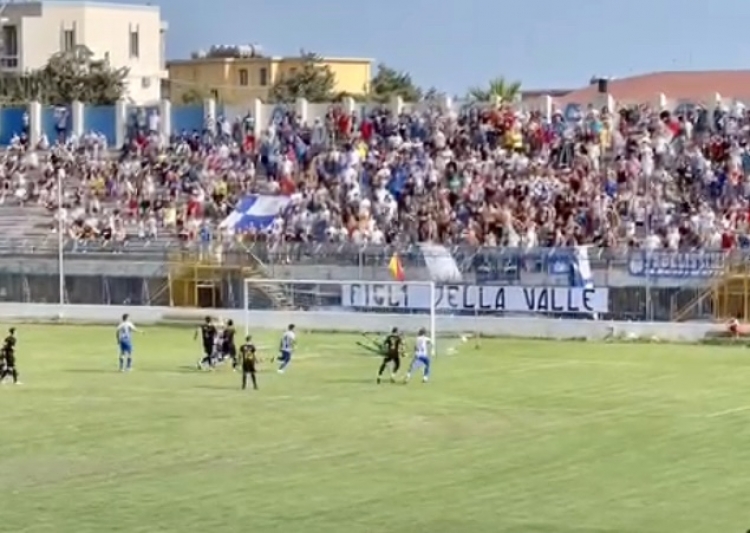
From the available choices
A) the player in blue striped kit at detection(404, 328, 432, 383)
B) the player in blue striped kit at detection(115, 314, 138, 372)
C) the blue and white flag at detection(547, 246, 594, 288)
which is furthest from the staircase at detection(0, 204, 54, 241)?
the player in blue striped kit at detection(404, 328, 432, 383)

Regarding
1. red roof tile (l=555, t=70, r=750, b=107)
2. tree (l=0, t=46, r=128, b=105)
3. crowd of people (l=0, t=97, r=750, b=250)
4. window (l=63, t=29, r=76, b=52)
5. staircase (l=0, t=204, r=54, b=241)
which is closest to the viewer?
crowd of people (l=0, t=97, r=750, b=250)

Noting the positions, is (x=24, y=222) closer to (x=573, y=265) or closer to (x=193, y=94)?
(x=573, y=265)

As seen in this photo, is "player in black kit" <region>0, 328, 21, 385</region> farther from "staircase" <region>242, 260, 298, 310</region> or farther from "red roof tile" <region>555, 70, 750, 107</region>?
"red roof tile" <region>555, 70, 750, 107</region>

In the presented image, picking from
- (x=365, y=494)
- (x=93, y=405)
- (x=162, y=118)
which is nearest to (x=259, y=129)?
(x=162, y=118)

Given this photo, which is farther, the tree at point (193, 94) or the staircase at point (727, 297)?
the tree at point (193, 94)

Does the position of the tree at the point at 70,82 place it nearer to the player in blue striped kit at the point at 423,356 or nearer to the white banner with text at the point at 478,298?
the white banner with text at the point at 478,298

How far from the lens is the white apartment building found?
129250mm

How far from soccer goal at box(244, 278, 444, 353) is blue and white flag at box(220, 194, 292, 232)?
614 centimetres

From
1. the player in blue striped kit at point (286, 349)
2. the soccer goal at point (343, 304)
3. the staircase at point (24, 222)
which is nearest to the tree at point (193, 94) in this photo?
the staircase at point (24, 222)

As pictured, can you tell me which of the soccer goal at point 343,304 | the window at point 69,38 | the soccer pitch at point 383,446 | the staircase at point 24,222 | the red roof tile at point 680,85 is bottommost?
the soccer pitch at point 383,446

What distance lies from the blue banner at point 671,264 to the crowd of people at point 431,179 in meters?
1.37

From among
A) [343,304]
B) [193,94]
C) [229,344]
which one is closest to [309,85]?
[193,94]

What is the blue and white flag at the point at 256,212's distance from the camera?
64188mm

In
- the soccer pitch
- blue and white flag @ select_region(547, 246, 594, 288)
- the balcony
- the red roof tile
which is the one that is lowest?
the soccer pitch
